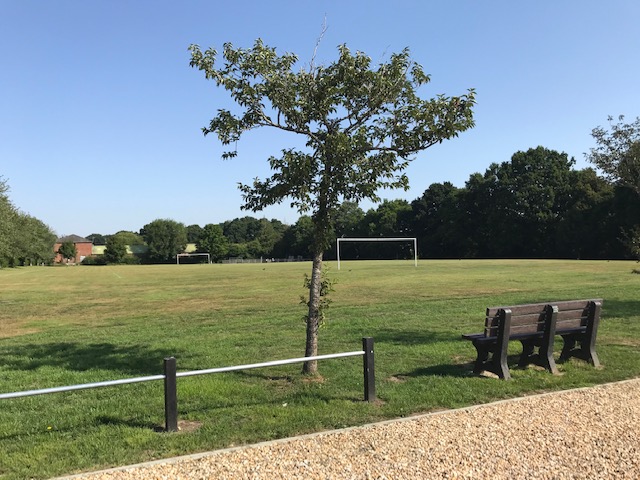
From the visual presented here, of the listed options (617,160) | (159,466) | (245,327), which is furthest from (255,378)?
(617,160)

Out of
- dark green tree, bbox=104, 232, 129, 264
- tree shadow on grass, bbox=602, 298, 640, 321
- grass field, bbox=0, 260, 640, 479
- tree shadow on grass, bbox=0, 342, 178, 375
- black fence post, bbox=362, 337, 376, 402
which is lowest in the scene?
tree shadow on grass, bbox=0, 342, 178, 375


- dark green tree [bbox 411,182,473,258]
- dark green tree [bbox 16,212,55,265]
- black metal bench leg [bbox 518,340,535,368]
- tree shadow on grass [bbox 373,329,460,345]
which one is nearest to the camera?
black metal bench leg [bbox 518,340,535,368]

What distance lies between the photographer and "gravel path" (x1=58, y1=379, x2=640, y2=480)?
3779 millimetres

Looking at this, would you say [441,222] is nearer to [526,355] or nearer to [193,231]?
[526,355]

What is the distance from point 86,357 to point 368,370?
5.58 metres

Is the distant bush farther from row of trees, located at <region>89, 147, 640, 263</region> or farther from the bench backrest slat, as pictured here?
the bench backrest slat

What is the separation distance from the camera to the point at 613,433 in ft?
15.0

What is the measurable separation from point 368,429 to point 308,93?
4.04 meters

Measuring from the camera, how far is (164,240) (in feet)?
439

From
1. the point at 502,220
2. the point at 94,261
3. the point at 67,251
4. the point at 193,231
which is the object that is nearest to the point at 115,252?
the point at 94,261

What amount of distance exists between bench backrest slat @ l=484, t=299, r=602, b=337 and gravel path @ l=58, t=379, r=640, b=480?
156 centimetres

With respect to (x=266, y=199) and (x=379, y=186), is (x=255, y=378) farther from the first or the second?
(x=379, y=186)

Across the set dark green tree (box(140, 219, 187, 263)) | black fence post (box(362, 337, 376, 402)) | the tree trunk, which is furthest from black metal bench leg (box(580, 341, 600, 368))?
dark green tree (box(140, 219, 187, 263))

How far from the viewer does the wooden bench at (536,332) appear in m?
6.56
